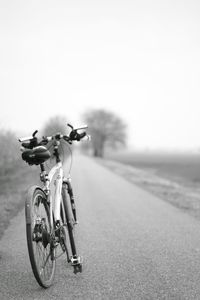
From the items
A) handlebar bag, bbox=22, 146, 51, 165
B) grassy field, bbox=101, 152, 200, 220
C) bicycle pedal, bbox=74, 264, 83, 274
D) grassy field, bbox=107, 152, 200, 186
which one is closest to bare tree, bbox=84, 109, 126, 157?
grassy field, bbox=107, 152, 200, 186

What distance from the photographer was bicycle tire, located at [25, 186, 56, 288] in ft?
7.87

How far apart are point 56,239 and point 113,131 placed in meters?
57.9

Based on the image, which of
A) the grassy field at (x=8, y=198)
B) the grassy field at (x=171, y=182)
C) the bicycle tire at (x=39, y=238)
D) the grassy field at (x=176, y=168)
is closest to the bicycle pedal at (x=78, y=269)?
the bicycle tire at (x=39, y=238)

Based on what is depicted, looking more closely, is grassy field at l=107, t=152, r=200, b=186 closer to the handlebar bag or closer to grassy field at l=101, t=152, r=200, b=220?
grassy field at l=101, t=152, r=200, b=220

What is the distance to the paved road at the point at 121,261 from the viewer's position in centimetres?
277

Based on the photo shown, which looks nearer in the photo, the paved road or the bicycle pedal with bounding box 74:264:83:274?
the paved road

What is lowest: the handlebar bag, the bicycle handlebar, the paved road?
the paved road

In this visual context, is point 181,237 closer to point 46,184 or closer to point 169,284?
point 169,284

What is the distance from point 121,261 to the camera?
3.68 m

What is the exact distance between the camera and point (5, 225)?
544 cm

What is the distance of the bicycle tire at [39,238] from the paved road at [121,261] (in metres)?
0.19

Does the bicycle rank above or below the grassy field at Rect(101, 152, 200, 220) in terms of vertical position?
above

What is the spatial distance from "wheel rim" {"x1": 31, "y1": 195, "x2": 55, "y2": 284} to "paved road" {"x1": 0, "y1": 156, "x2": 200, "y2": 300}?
7.5 inches

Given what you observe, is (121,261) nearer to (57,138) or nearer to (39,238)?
(39,238)
